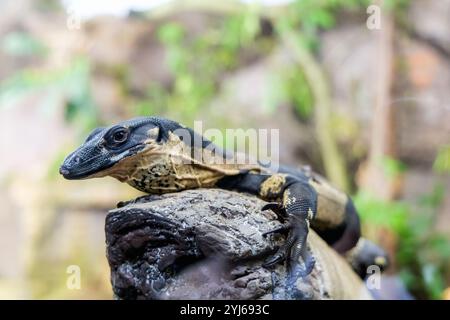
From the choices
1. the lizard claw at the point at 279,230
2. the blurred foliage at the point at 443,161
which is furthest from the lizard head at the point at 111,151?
the blurred foliage at the point at 443,161

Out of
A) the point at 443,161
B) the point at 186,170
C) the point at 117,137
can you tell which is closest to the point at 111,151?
the point at 117,137

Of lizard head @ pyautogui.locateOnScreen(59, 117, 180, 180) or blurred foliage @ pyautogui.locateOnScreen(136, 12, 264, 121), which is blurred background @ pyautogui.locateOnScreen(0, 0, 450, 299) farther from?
lizard head @ pyautogui.locateOnScreen(59, 117, 180, 180)

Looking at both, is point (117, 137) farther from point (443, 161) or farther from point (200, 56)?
point (200, 56)

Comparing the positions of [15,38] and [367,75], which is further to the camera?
[15,38]

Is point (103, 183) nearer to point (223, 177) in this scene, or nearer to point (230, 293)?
point (223, 177)

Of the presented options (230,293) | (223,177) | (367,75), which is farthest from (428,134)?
(230,293)

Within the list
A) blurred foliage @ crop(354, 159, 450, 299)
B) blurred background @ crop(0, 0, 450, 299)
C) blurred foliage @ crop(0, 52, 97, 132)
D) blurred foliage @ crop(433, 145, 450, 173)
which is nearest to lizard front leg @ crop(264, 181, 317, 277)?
blurred foliage @ crop(354, 159, 450, 299)
